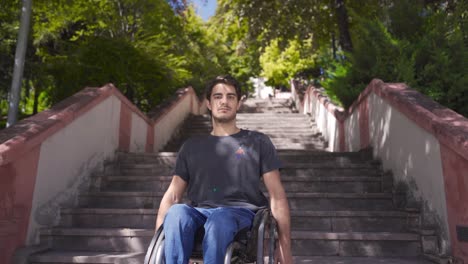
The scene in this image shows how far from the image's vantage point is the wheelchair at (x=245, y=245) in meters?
1.95

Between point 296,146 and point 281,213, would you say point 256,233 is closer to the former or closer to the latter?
point 281,213

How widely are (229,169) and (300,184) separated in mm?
2849

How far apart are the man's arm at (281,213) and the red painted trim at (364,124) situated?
3966mm

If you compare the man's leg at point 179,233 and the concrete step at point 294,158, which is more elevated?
the concrete step at point 294,158

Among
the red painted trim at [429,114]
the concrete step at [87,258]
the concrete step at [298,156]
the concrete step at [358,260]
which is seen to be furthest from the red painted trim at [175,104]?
the concrete step at [358,260]

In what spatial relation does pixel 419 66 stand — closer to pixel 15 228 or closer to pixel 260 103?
pixel 15 228

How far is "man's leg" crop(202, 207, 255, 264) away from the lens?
193cm

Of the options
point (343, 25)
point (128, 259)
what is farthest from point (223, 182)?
point (343, 25)

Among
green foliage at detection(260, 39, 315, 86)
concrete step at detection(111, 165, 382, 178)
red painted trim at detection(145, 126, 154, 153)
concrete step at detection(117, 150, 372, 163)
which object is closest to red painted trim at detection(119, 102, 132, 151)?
concrete step at detection(117, 150, 372, 163)

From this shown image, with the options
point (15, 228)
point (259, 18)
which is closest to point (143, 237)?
point (15, 228)

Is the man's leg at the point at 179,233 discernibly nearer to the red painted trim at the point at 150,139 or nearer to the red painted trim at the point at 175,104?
the red painted trim at the point at 150,139

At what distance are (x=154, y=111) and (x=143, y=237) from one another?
4.96m

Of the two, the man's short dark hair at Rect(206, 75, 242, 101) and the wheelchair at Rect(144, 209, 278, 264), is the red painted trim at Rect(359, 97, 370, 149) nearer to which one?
the man's short dark hair at Rect(206, 75, 242, 101)

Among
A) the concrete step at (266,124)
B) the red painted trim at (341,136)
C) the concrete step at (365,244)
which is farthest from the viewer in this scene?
the concrete step at (266,124)
